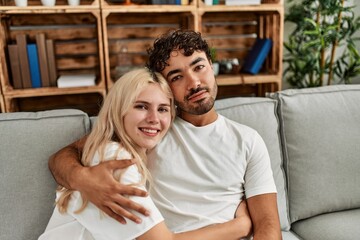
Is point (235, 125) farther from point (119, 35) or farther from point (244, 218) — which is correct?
point (119, 35)

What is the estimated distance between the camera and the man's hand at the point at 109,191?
0.97 m

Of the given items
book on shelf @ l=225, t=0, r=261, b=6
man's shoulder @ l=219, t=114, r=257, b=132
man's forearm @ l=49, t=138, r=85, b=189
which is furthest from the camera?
book on shelf @ l=225, t=0, r=261, b=6

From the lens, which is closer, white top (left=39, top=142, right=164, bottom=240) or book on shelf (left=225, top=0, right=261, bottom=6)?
white top (left=39, top=142, right=164, bottom=240)

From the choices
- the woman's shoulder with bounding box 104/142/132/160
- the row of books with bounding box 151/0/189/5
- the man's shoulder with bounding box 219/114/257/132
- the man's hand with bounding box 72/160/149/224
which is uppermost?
the row of books with bounding box 151/0/189/5

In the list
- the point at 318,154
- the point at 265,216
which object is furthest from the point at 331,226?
the point at 265,216

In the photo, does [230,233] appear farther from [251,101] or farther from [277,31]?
[277,31]

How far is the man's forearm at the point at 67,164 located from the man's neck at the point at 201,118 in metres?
0.38

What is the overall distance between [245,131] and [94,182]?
0.57 m

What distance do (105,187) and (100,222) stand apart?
98 millimetres

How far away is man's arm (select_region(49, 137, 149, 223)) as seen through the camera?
3.19 feet

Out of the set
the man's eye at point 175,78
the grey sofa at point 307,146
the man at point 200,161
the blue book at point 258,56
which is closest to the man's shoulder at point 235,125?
the man at point 200,161

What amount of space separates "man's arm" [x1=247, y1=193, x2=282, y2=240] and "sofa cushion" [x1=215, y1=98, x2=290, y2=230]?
25 centimetres

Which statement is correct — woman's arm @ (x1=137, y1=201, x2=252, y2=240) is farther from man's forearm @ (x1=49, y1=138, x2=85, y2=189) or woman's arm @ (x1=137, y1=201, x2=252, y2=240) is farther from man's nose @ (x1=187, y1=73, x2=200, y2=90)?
man's nose @ (x1=187, y1=73, x2=200, y2=90)

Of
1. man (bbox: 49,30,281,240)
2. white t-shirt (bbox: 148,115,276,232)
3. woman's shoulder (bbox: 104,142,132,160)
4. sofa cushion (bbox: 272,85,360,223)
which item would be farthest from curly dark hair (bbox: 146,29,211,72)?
sofa cushion (bbox: 272,85,360,223)
